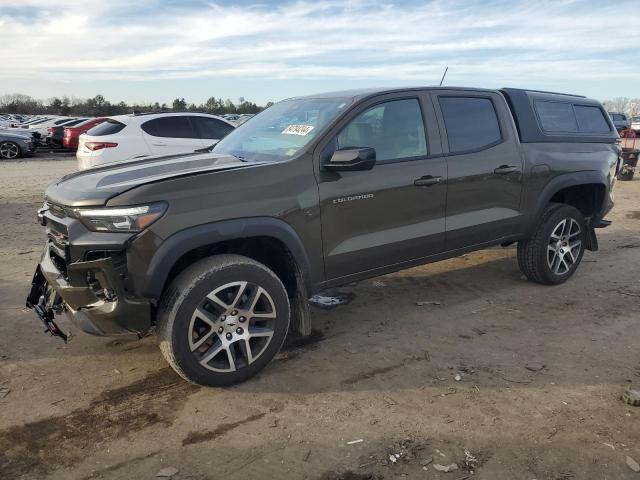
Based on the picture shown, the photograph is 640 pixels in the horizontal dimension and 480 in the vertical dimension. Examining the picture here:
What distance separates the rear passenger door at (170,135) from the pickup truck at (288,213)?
540 centimetres

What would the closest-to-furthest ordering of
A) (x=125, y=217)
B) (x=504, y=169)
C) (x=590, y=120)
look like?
(x=125, y=217), (x=504, y=169), (x=590, y=120)

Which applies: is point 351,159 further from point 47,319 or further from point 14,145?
point 14,145

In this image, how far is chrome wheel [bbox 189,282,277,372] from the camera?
128 inches

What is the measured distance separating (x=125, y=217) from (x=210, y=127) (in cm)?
757

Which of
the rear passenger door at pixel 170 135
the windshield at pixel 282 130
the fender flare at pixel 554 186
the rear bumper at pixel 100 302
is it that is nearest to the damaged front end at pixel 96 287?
the rear bumper at pixel 100 302

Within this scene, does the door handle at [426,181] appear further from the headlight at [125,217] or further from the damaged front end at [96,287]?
the damaged front end at [96,287]

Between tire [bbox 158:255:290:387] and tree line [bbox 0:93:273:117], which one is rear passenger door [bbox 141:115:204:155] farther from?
tree line [bbox 0:93:273:117]

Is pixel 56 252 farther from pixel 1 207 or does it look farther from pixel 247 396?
pixel 1 207

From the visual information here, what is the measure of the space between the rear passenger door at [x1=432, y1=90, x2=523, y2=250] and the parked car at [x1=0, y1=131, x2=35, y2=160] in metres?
18.6

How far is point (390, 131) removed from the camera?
4047 millimetres

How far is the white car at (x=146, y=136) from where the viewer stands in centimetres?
941

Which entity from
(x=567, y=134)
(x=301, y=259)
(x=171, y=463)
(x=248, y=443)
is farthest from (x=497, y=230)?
(x=171, y=463)

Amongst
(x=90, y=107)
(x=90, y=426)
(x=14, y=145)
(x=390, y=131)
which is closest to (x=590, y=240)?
(x=390, y=131)

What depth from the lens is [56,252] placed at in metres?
3.39
